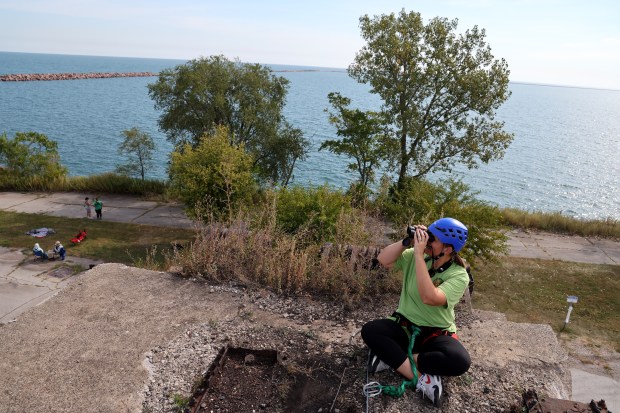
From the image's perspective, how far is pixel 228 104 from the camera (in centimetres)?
2222

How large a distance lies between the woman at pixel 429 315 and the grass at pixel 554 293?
722 cm

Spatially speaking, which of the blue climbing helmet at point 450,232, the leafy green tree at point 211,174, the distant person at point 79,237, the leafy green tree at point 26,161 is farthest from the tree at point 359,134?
the blue climbing helmet at point 450,232

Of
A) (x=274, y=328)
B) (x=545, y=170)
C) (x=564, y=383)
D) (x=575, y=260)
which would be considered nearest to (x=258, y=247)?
(x=274, y=328)

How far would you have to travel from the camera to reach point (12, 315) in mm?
9195

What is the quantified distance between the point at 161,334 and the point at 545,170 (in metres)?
52.9

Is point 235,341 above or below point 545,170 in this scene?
above

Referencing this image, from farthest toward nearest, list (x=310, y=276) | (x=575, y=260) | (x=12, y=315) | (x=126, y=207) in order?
(x=126, y=207) → (x=575, y=260) → (x=12, y=315) → (x=310, y=276)

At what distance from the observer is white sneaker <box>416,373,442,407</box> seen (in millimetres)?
4238

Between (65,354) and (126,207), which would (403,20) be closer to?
(126,207)

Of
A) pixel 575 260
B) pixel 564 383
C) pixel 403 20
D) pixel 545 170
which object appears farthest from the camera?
pixel 545 170

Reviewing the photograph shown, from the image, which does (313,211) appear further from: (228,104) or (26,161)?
(26,161)

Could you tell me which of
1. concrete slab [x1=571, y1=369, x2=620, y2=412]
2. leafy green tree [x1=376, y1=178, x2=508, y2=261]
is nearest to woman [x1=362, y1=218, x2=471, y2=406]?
concrete slab [x1=571, y1=369, x2=620, y2=412]

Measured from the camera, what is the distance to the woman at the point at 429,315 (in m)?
4.19

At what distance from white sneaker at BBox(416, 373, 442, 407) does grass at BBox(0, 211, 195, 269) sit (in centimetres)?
1021
